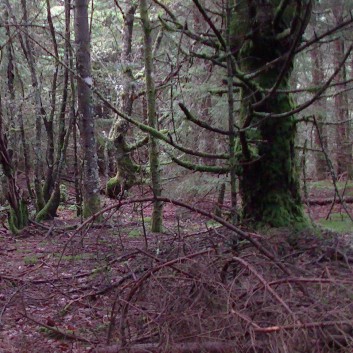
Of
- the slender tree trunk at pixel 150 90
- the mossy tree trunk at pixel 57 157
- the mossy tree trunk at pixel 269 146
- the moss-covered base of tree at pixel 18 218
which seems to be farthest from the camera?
the mossy tree trunk at pixel 57 157

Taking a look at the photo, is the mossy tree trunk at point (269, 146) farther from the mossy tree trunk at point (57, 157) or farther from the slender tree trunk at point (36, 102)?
the slender tree trunk at point (36, 102)

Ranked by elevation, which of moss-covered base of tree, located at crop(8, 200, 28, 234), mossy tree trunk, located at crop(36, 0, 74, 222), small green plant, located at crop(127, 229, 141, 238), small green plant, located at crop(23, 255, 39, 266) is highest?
mossy tree trunk, located at crop(36, 0, 74, 222)

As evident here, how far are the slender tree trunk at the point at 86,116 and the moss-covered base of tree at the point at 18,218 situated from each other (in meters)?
1.30

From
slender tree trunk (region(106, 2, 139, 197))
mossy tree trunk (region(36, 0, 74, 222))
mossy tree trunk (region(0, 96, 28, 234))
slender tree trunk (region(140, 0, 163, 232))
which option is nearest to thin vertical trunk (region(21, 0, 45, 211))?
mossy tree trunk (region(36, 0, 74, 222))

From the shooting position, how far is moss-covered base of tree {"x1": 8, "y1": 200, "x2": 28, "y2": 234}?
10.5m

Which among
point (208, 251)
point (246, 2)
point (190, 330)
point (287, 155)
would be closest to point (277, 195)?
point (287, 155)

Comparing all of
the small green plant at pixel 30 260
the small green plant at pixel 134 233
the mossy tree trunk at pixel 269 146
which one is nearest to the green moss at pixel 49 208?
the small green plant at pixel 134 233

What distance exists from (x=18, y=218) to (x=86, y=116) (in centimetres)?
259

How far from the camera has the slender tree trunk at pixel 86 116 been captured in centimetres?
1043

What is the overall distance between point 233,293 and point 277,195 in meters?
3.66

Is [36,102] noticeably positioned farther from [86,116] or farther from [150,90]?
[150,90]

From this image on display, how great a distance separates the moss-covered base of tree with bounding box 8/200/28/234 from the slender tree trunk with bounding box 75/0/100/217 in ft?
4.27

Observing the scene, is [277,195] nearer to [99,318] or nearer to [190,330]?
[99,318]

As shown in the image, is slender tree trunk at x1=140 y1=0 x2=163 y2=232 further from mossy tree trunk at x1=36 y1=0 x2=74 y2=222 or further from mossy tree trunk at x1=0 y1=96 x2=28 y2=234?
mossy tree trunk at x1=36 y1=0 x2=74 y2=222
